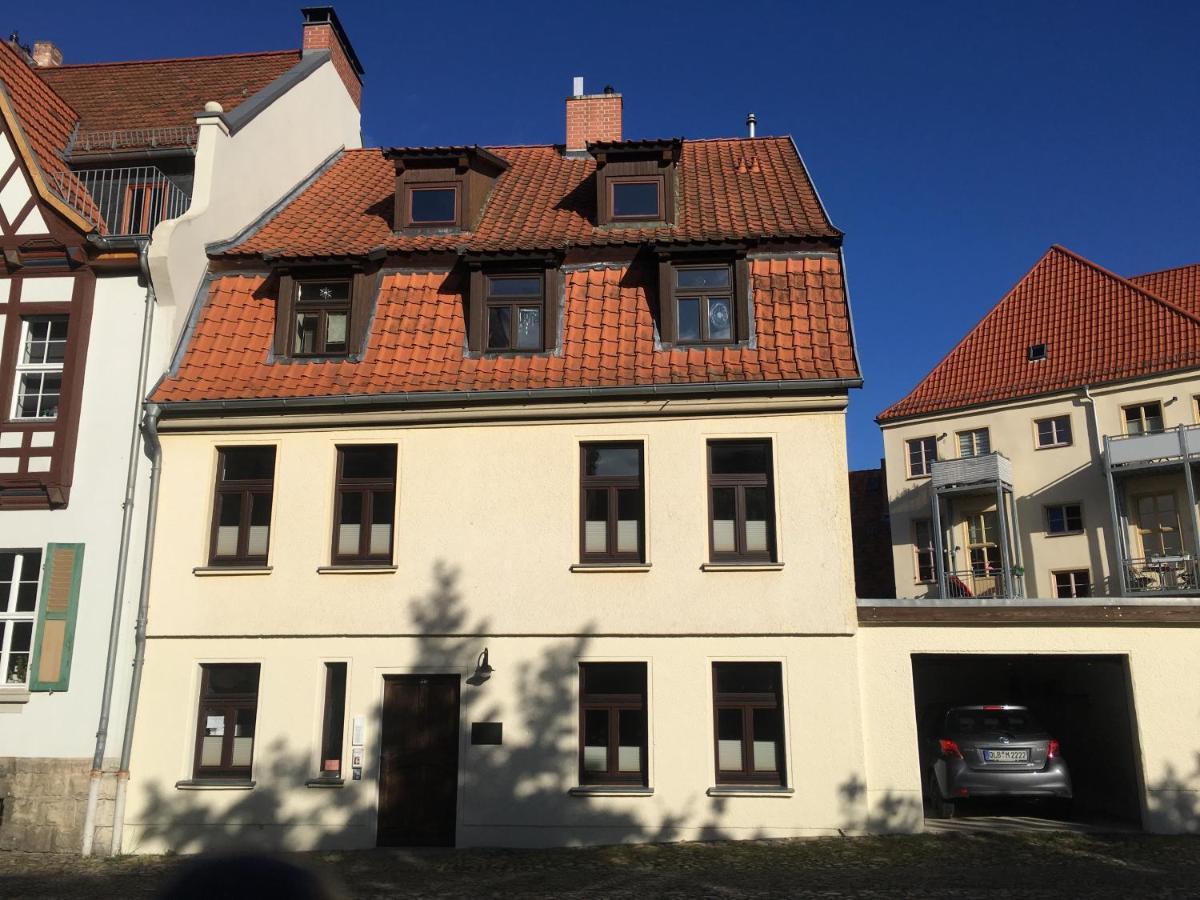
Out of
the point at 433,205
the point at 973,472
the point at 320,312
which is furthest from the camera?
the point at 973,472

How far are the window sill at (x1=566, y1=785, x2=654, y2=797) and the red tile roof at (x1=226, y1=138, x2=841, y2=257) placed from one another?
7.54 m

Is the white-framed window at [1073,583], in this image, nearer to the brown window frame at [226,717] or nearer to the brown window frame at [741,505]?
the brown window frame at [741,505]

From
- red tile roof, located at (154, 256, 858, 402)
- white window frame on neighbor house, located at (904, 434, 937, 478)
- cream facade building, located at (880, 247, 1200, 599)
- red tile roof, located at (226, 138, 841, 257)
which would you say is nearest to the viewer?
red tile roof, located at (154, 256, 858, 402)

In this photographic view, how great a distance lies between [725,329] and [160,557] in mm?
8595

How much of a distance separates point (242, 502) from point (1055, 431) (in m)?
26.5

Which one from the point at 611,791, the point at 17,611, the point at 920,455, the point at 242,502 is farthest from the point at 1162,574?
the point at 17,611

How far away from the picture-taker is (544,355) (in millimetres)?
14219

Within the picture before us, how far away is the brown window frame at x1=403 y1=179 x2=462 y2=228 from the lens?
1634cm

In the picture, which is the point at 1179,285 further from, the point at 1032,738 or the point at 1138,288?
the point at 1032,738

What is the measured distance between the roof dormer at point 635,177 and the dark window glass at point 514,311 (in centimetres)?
217

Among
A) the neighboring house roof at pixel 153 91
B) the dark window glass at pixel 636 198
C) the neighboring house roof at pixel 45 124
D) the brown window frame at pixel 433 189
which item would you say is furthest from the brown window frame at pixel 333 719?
the neighboring house roof at pixel 153 91

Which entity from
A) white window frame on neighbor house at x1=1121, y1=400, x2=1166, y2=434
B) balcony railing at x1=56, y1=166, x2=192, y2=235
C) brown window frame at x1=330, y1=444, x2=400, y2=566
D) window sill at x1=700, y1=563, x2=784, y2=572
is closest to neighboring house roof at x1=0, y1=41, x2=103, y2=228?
balcony railing at x1=56, y1=166, x2=192, y2=235

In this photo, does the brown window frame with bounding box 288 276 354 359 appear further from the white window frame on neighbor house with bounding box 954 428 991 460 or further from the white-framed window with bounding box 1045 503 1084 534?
the white-framed window with bounding box 1045 503 1084 534

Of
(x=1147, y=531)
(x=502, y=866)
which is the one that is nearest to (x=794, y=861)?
(x=502, y=866)
